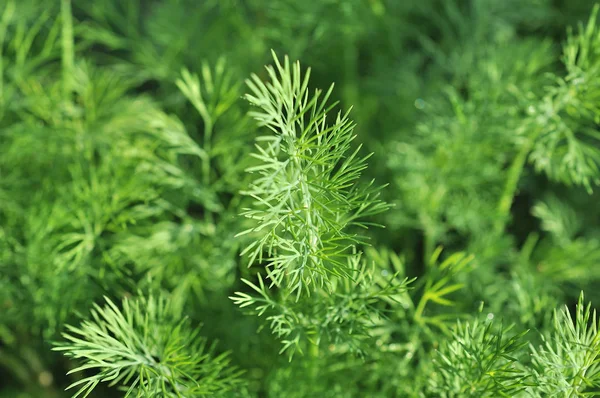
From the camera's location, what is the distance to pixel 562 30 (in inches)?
35.8

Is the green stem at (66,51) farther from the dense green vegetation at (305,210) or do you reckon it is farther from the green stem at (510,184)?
the green stem at (510,184)

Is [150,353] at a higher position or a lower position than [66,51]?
lower

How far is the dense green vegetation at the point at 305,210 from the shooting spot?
1.49 ft

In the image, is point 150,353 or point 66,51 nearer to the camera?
point 150,353

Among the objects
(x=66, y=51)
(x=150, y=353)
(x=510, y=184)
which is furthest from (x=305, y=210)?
(x=66, y=51)

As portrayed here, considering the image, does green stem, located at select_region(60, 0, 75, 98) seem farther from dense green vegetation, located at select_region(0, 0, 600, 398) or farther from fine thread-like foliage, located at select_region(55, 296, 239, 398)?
fine thread-like foliage, located at select_region(55, 296, 239, 398)

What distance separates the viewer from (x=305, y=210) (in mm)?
411

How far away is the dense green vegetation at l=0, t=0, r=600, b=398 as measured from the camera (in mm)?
455

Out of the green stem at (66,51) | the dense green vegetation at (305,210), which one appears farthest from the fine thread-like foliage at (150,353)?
the green stem at (66,51)

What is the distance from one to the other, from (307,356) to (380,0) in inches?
19.8

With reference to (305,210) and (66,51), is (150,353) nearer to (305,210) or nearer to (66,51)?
(305,210)

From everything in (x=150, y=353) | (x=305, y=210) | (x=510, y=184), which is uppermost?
(x=510, y=184)

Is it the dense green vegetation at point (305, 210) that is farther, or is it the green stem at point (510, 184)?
the green stem at point (510, 184)

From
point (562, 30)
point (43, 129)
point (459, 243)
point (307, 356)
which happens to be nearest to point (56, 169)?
point (43, 129)
